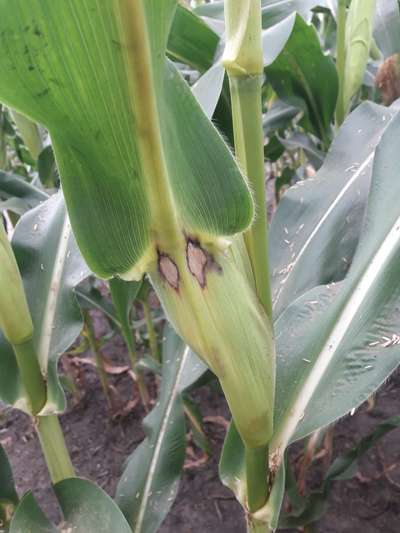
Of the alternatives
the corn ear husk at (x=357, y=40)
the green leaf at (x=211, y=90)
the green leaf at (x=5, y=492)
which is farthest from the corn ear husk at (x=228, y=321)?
the corn ear husk at (x=357, y=40)

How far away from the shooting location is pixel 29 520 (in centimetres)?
61

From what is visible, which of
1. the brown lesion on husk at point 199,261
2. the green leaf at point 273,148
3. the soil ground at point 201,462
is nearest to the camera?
the brown lesion on husk at point 199,261

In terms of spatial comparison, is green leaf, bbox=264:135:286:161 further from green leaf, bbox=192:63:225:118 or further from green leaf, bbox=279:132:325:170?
green leaf, bbox=192:63:225:118

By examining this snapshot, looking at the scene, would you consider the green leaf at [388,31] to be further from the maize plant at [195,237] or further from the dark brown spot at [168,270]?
the dark brown spot at [168,270]

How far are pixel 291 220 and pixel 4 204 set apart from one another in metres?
0.56

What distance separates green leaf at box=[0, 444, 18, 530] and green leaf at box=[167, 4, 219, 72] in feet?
2.21

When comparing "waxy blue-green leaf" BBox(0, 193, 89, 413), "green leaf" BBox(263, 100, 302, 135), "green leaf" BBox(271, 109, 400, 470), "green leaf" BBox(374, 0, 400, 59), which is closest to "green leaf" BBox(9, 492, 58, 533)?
"waxy blue-green leaf" BBox(0, 193, 89, 413)

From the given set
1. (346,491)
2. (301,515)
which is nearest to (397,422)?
(301,515)

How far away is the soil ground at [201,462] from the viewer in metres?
1.12

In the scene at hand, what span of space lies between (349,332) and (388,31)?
0.79 m

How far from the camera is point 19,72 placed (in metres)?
0.26

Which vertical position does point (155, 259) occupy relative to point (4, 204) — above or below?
above

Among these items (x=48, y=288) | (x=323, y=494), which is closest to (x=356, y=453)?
(x=323, y=494)

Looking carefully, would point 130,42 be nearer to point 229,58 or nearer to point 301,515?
point 229,58
